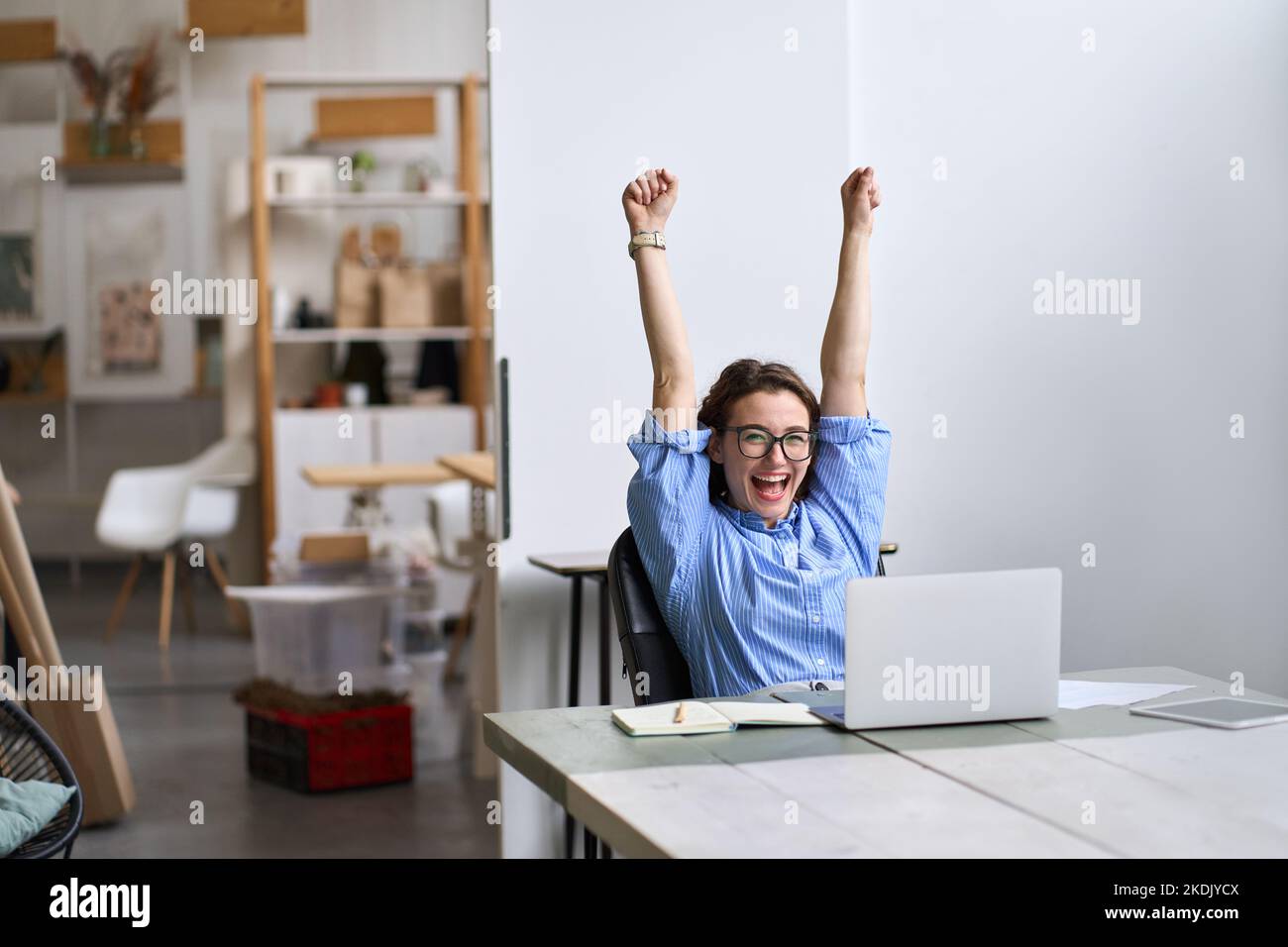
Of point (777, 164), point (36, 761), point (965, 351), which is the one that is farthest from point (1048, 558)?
point (36, 761)

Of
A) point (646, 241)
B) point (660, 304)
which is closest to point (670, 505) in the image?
point (660, 304)

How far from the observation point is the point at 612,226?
350 centimetres

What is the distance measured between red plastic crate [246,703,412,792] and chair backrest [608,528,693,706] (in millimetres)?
Result: 2280

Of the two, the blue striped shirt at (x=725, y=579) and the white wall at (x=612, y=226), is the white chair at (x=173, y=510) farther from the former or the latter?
the blue striped shirt at (x=725, y=579)

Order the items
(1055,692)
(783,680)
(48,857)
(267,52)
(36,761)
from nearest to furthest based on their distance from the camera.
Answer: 1. (1055,692)
2. (48,857)
3. (783,680)
4. (36,761)
5. (267,52)

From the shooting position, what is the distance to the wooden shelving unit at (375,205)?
284 inches

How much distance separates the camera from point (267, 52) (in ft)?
29.1

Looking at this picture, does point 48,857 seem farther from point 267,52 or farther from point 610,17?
point 267,52

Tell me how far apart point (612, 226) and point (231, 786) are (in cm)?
237

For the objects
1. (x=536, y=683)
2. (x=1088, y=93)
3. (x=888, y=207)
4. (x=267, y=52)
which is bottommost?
(x=536, y=683)

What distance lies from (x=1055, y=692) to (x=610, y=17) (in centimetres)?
217

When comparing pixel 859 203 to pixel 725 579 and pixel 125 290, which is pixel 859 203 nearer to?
pixel 725 579

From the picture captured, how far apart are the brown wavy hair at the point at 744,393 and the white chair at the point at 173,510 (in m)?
5.06

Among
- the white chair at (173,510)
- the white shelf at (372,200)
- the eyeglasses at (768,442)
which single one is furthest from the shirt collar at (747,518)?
the white chair at (173,510)
